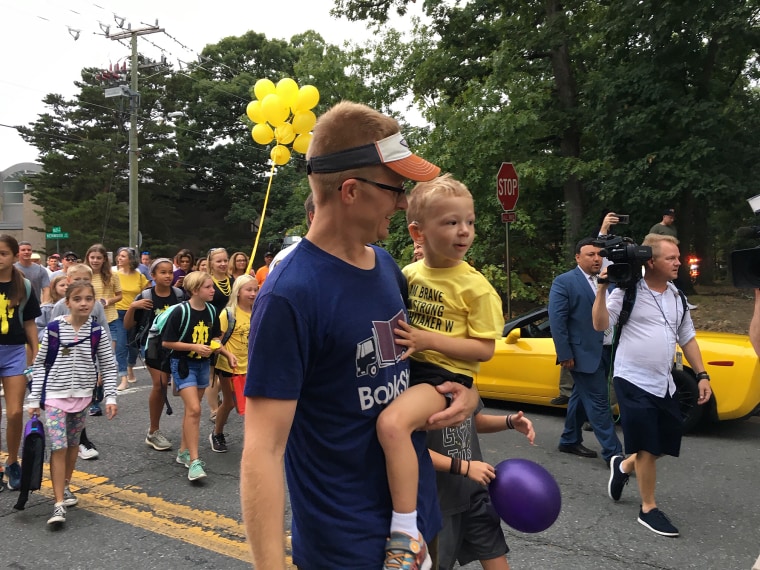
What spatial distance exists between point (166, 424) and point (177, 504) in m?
2.32

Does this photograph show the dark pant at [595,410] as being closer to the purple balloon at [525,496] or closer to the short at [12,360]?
the purple balloon at [525,496]

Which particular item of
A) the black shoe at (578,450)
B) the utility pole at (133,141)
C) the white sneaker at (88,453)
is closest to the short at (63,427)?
the white sneaker at (88,453)

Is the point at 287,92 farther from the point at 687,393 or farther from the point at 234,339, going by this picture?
the point at 687,393

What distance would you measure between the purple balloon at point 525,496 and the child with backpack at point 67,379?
3.16m

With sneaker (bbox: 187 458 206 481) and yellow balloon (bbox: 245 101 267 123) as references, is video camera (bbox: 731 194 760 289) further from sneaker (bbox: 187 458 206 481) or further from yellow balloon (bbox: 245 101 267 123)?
yellow balloon (bbox: 245 101 267 123)

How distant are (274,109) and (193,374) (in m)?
5.00

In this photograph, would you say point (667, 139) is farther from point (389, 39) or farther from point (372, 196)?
point (372, 196)

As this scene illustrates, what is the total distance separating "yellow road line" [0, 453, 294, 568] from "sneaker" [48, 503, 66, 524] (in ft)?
0.86

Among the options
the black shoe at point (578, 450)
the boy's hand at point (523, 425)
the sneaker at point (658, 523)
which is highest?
the boy's hand at point (523, 425)

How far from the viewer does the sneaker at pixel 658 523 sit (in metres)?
3.76

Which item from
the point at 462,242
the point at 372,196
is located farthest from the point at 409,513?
the point at 462,242

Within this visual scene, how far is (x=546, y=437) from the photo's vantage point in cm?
597

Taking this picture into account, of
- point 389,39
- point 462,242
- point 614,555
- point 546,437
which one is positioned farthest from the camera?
point 389,39

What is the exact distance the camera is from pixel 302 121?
9156mm
